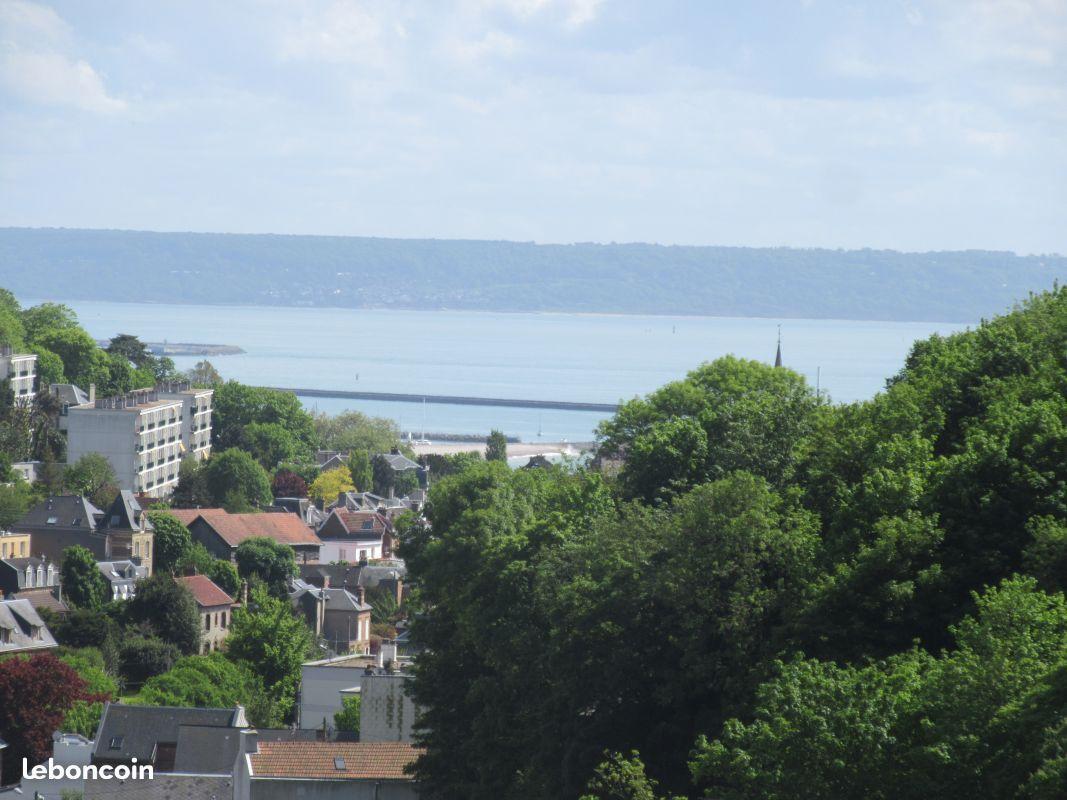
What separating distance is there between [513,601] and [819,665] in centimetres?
1362

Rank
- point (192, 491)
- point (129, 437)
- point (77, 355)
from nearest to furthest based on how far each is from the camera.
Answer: point (192, 491), point (129, 437), point (77, 355)

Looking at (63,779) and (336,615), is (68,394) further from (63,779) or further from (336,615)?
(63,779)

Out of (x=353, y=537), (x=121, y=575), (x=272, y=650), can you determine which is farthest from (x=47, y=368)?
(x=272, y=650)

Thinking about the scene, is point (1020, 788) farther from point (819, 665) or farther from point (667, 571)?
point (667, 571)

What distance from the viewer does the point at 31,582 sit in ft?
236

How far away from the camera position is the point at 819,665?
20312 mm

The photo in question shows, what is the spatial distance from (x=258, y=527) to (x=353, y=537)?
937 centimetres

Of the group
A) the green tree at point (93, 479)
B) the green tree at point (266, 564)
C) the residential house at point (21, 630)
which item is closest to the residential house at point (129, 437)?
the green tree at point (93, 479)

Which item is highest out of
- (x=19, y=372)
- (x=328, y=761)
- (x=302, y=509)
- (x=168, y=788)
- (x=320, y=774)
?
(x=19, y=372)

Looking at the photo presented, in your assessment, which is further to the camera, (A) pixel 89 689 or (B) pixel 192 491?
(B) pixel 192 491

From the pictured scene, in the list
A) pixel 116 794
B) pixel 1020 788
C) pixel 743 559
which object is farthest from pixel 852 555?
pixel 116 794

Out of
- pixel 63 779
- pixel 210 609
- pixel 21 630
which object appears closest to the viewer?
pixel 63 779

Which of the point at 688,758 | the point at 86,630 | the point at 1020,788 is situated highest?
the point at 1020,788

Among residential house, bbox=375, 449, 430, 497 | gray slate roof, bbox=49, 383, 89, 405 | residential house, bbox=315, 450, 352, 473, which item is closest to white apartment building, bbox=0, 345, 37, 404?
gray slate roof, bbox=49, 383, 89, 405
